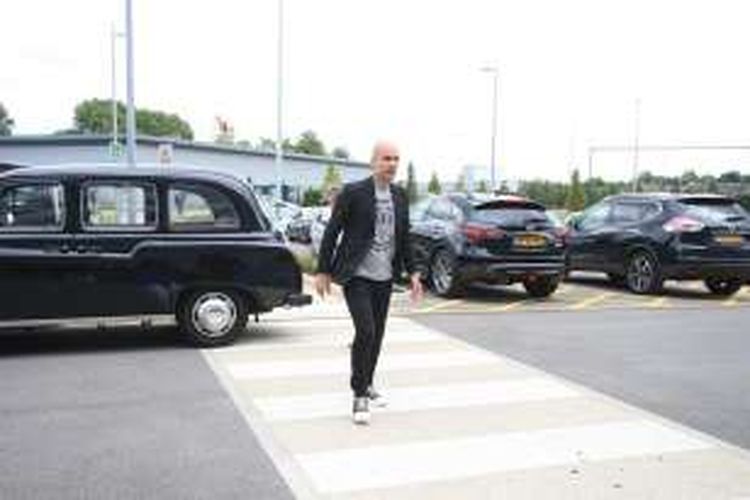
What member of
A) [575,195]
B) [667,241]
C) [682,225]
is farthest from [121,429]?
[575,195]

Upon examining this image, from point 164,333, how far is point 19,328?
1.70 m

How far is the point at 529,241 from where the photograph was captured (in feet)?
50.1

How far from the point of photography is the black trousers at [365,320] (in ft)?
24.4

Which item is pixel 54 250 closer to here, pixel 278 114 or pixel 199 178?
pixel 199 178

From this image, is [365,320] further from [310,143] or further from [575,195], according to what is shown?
A: [310,143]

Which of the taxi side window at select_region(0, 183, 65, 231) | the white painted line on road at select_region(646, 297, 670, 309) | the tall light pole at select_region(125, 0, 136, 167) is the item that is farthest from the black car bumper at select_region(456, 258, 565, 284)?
the tall light pole at select_region(125, 0, 136, 167)

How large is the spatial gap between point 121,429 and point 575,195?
49.8m

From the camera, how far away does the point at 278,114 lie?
121 ft

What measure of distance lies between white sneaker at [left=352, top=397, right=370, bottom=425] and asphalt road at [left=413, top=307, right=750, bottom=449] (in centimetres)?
211

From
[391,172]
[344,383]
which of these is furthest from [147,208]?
[391,172]

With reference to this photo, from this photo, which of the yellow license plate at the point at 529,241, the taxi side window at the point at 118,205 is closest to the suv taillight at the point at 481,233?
the yellow license plate at the point at 529,241

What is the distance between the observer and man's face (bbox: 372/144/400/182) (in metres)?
7.43

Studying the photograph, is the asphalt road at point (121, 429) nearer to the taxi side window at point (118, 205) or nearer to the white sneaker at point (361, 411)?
the white sneaker at point (361, 411)

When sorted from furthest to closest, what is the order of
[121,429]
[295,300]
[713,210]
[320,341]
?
[713,210] < [320,341] < [295,300] < [121,429]
